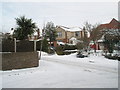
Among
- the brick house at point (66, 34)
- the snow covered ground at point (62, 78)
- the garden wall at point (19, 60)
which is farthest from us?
the brick house at point (66, 34)

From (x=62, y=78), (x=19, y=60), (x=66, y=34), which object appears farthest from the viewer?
(x=66, y=34)

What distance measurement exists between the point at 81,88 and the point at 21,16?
1848 centimetres

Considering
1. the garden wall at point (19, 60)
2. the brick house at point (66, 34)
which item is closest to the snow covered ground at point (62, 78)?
the garden wall at point (19, 60)

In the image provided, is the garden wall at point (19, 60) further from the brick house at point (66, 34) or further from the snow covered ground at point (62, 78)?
the brick house at point (66, 34)

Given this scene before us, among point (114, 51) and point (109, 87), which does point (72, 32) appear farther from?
point (109, 87)

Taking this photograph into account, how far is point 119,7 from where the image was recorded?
1636cm

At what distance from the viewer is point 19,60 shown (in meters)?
12.0

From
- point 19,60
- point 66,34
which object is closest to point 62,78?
point 19,60

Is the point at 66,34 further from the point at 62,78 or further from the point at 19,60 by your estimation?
the point at 62,78

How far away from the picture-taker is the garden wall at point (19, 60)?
445 inches

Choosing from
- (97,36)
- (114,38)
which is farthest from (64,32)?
(114,38)

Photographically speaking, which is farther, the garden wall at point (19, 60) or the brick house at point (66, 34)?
the brick house at point (66, 34)

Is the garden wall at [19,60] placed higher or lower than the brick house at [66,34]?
lower

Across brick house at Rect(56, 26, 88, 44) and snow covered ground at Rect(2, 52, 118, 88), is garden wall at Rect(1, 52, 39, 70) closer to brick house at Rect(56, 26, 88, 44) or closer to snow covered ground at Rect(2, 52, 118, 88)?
snow covered ground at Rect(2, 52, 118, 88)
